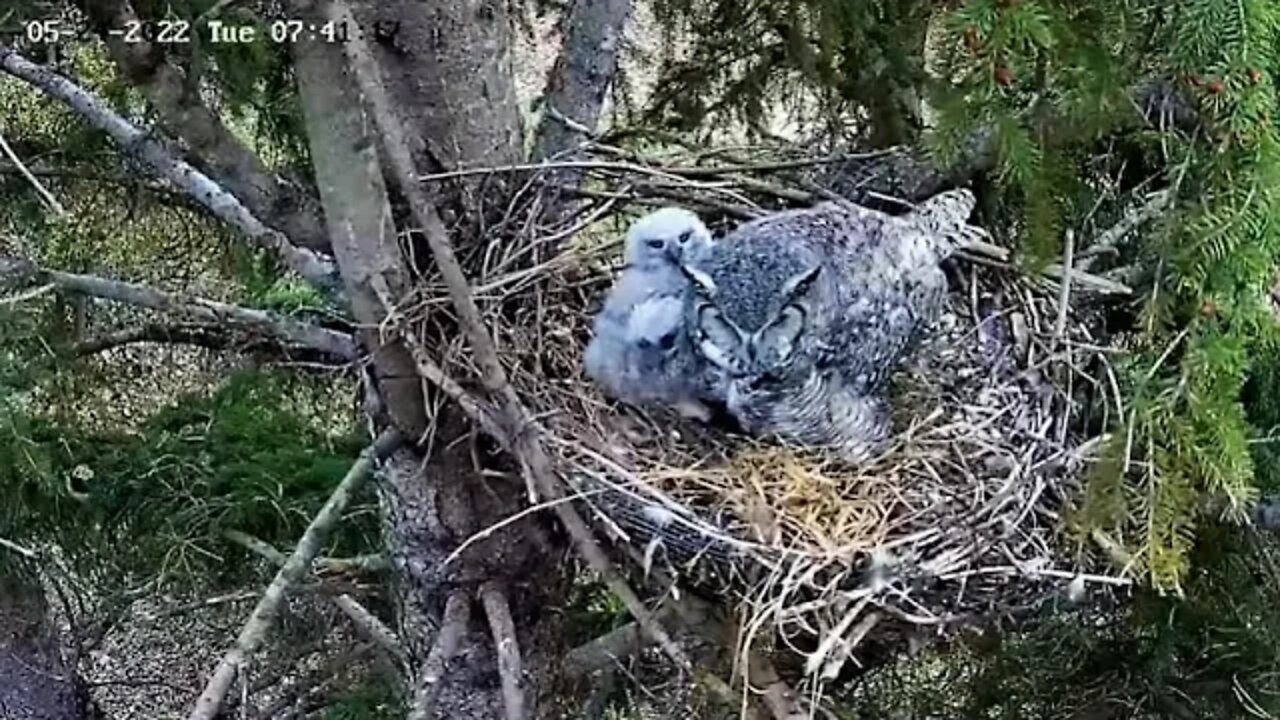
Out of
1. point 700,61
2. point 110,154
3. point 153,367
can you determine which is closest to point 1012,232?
point 700,61

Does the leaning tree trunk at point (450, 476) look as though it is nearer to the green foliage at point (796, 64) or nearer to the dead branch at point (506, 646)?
the dead branch at point (506, 646)

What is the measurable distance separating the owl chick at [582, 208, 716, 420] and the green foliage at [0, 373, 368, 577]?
849 mm

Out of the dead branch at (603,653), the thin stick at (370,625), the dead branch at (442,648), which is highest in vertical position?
the dead branch at (442,648)

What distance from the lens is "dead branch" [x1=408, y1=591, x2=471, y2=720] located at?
5.25ft

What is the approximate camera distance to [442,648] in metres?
1.60

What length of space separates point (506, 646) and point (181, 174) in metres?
0.57

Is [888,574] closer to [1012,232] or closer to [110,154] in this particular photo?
[1012,232]

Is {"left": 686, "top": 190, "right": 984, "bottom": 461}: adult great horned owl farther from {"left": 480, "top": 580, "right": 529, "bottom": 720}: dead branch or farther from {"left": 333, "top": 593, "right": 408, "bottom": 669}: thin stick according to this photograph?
{"left": 333, "top": 593, "right": 408, "bottom": 669}: thin stick

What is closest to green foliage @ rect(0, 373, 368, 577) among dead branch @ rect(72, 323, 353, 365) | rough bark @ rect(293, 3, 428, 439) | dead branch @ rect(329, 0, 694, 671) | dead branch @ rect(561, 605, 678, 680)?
dead branch @ rect(72, 323, 353, 365)

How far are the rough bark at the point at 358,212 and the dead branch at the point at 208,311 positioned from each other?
3.1 inches

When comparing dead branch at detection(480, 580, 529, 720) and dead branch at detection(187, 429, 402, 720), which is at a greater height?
dead branch at detection(187, 429, 402, 720)

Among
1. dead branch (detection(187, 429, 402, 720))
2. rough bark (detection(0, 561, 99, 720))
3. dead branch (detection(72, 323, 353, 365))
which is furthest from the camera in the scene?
rough bark (detection(0, 561, 99, 720))

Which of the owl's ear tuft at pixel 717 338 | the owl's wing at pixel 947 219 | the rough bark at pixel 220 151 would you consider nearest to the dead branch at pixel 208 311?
the rough bark at pixel 220 151

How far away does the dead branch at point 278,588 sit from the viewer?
139 centimetres
